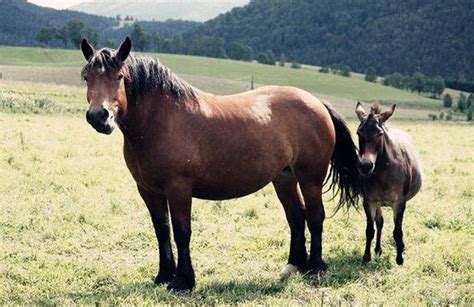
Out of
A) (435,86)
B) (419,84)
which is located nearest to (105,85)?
(435,86)

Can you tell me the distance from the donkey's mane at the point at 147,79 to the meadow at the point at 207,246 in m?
2.29

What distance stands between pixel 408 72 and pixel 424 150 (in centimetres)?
11015

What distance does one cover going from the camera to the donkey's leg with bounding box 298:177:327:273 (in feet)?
22.4

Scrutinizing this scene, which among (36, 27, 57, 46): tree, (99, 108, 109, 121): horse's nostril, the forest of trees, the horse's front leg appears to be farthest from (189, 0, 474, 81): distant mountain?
(99, 108, 109, 121): horse's nostril

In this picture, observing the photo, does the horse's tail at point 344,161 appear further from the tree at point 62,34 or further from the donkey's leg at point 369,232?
the tree at point 62,34

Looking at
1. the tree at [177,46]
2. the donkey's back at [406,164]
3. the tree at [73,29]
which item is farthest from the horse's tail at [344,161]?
the tree at [177,46]

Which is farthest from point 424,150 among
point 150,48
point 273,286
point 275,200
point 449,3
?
point 449,3

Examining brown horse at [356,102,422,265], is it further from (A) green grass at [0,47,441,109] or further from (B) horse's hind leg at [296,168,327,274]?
(A) green grass at [0,47,441,109]

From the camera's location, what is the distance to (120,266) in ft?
23.5

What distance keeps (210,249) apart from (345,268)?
6.85 feet

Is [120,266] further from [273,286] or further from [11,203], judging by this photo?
[11,203]

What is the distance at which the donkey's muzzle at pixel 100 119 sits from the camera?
4.93m

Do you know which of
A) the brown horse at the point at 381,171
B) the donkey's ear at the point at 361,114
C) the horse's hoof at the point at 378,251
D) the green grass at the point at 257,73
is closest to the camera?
the brown horse at the point at 381,171

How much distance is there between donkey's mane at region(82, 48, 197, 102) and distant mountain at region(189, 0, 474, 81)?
124m
